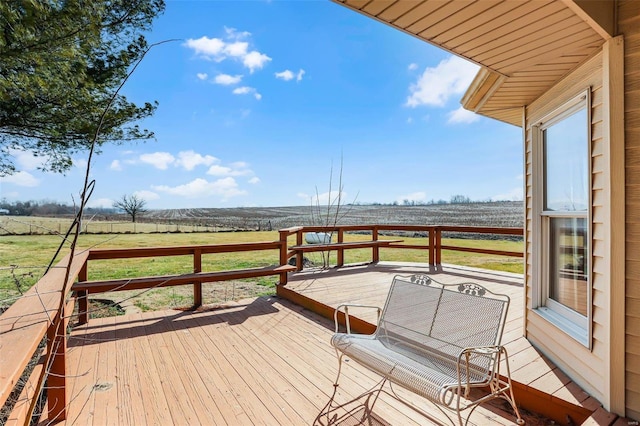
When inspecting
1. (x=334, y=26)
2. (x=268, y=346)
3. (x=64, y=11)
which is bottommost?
(x=268, y=346)

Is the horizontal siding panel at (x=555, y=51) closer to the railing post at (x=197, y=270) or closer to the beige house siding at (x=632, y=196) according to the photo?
the beige house siding at (x=632, y=196)

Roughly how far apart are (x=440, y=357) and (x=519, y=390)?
59cm

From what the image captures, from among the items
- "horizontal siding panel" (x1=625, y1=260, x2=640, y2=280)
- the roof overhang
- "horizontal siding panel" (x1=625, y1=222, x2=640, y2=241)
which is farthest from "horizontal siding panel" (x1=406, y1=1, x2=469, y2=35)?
"horizontal siding panel" (x1=625, y1=260, x2=640, y2=280)

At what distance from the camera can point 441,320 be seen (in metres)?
2.29

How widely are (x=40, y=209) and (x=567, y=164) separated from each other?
3.31m

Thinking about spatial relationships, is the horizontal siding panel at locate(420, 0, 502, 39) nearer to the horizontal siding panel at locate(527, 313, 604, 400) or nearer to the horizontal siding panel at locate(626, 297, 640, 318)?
the horizontal siding panel at locate(626, 297, 640, 318)

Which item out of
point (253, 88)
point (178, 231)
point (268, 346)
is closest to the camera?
point (268, 346)

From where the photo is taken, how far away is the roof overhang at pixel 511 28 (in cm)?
157

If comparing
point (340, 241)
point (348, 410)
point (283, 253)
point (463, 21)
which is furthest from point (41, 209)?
point (340, 241)

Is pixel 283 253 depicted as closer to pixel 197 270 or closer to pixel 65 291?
pixel 197 270

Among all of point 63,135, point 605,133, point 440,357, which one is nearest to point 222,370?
point 440,357

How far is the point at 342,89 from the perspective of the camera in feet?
33.8

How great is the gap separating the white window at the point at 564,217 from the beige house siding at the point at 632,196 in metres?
0.25

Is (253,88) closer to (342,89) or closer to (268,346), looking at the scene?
(342,89)
